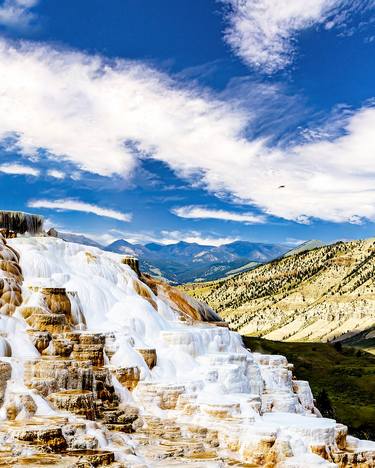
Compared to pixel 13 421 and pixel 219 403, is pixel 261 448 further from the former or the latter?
pixel 13 421

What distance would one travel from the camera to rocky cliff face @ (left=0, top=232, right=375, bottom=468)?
2400cm

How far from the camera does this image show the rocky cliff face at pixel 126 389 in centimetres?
2400

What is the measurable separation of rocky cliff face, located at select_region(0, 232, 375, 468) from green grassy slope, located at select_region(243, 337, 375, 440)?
37.5 meters

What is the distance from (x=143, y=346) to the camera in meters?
34.6

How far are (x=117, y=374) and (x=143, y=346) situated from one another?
4.24 m

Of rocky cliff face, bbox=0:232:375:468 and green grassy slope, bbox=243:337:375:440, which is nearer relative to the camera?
rocky cliff face, bbox=0:232:375:468

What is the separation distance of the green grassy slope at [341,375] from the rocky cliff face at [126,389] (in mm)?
37469

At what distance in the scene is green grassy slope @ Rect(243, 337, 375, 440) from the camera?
73331 mm

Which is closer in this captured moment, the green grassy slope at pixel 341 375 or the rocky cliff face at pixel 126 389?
the rocky cliff face at pixel 126 389

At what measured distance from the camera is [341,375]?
341 feet

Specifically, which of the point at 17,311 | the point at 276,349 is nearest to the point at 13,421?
the point at 17,311

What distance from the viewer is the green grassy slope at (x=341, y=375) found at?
73.3m

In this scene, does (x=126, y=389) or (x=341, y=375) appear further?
(x=341, y=375)

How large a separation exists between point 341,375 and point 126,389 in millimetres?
82807
